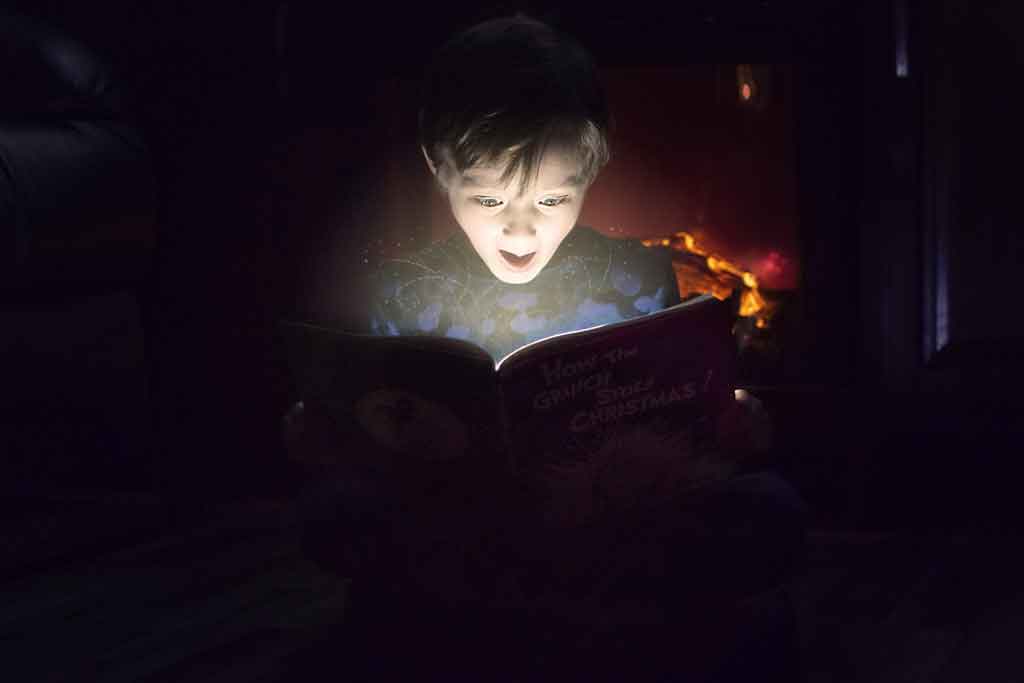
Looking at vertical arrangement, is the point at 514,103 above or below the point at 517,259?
above

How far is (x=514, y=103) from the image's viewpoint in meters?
0.90

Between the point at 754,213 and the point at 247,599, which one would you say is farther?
the point at 754,213

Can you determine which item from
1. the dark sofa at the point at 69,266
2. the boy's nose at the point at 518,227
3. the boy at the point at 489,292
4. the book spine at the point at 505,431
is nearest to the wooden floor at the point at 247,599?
the dark sofa at the point at 69,266

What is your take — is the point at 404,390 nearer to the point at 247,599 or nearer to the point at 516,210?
the point at 516,210

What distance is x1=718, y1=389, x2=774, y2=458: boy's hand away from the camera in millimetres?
958

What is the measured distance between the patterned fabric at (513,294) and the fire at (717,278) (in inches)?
26.1

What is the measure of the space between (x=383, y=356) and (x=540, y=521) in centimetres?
18

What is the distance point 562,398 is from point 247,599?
61 centimetres

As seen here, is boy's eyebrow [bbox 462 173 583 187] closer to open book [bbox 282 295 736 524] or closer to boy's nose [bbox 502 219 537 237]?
boy's nose [bbox 502 219 537 237]

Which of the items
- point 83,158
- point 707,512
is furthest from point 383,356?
point 83,158

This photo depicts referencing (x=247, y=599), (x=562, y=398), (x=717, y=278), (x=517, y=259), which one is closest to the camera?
(x=562, y=398)

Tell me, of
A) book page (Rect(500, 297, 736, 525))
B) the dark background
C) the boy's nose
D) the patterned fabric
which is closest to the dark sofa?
the dark background

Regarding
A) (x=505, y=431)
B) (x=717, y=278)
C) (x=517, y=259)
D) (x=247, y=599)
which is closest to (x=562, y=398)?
(x=505, y=431)

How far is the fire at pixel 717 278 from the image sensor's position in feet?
5.47
